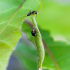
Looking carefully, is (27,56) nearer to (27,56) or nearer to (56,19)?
(27,56)

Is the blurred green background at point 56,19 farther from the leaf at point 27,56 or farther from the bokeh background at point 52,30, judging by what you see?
the leaf at point 27,56

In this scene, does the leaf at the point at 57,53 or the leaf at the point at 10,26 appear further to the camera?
the leaf at the point at 57,53

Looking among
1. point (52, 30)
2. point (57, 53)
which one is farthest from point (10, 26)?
point (52, 30)

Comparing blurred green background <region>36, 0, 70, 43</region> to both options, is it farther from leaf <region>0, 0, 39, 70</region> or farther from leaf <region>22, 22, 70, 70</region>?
leaf <region>0, 0, 39, 70</region>

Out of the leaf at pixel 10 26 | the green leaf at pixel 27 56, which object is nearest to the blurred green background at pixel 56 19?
the green leaf at pixel 27 56

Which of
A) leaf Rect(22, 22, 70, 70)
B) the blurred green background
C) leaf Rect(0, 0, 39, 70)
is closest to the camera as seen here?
leaf Rect(0, 0, 39, 70)

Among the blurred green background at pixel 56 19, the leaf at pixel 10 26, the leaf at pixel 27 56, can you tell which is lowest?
the leaf at pixel 10 26

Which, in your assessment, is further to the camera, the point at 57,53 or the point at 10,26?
the point at 57,53

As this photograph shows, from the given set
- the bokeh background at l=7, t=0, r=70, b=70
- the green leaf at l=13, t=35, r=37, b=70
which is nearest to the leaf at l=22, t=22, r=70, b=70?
the bokeh background at l=7, t=0, r=70, b=70

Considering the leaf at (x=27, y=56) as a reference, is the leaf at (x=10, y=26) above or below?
below
